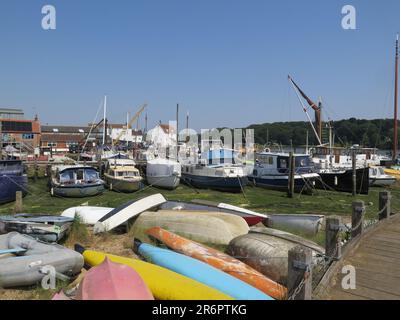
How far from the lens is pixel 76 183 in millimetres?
24219

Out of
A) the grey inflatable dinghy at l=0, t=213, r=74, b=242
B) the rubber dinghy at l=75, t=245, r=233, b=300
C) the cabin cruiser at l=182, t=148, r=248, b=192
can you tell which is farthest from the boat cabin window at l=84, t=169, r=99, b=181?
the rubber dinghy at l=75, t=245, r=233, b=300

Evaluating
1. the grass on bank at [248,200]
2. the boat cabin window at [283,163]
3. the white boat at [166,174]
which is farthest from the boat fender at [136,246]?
the boat cabin window at [283,163]

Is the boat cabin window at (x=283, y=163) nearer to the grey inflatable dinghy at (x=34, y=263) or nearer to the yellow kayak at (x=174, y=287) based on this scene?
the grey inflatable dinghy at (x=34, y=263)

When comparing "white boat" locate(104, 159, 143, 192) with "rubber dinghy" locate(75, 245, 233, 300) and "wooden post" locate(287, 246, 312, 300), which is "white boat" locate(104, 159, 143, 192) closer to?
"rubber dinghy" locate(75, 245, 233, 300)

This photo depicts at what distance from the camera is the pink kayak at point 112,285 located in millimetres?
4953

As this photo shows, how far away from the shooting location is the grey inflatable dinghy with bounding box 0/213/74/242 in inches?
362

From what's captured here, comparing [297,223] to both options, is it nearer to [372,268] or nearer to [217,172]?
[372,268]

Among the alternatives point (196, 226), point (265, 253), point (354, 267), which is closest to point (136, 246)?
point (196, 226)

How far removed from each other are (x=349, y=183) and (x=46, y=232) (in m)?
24.2

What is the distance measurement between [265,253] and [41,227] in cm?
583

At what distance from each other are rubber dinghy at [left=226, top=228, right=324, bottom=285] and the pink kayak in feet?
9.50

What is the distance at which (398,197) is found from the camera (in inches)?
1073

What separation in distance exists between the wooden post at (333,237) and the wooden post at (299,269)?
228 centimetres
